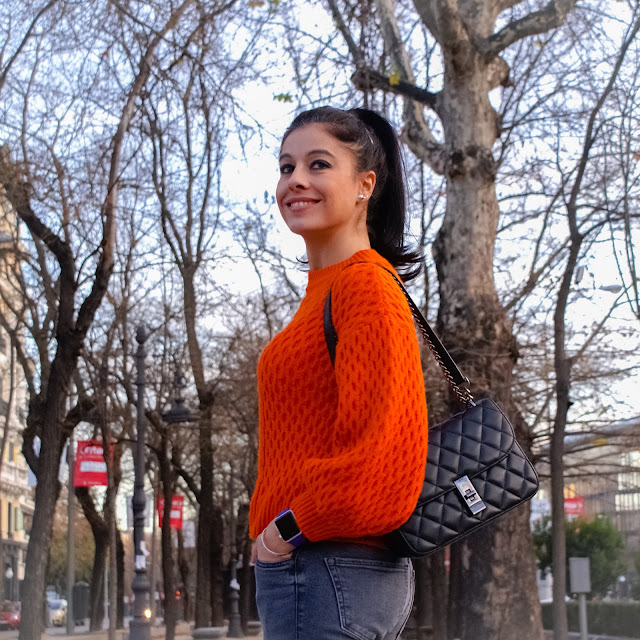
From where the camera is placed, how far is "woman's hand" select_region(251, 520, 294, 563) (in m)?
1.95

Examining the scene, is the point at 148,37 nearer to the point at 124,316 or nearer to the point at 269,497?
the point at 124,316

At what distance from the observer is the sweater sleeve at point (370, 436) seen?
1.84 m

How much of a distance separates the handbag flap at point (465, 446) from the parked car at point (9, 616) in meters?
33.4

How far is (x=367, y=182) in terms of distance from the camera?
7.66ft

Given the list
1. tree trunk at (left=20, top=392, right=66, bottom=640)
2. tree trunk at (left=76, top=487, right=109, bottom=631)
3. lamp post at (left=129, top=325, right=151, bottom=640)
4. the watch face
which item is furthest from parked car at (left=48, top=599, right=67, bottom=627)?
the watch face

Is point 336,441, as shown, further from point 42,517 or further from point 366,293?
point 42,517

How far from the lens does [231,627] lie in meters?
26.3

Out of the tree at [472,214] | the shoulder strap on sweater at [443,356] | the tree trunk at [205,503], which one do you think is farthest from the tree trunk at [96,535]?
the shoulder strap on sweater at [443,356]

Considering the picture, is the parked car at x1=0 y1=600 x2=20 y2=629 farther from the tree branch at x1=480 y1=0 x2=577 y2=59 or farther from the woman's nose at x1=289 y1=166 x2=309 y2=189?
the woman's nose at x1=289 y1=166 x2=309 y2=189

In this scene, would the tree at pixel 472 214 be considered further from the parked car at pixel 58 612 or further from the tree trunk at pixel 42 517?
the parked car at pixel 58 612

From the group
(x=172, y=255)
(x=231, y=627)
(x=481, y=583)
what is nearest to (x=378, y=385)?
(x=481, y=583)

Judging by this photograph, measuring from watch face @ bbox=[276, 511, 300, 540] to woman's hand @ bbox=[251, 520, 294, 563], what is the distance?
0.01m

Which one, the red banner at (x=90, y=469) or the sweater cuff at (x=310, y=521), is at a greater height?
the red banner at (x=90, y=469)

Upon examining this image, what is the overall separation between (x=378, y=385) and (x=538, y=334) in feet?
66.6
